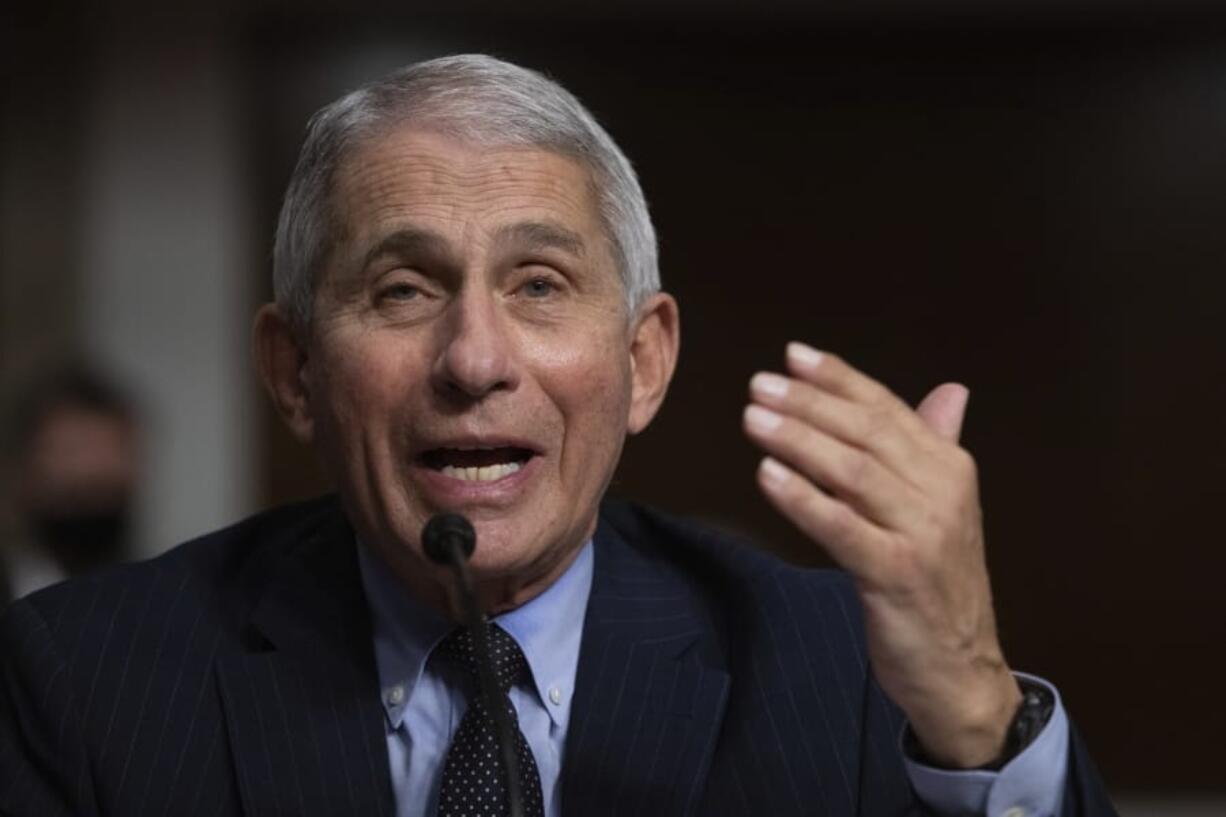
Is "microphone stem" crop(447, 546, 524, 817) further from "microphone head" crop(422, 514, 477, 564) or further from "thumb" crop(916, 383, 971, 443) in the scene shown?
"thumb" crop(916, 383, 971, 443)

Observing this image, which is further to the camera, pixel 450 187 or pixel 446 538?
pixel 450 187

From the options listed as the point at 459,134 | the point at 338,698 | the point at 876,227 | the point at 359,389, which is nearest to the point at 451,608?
the point at 338,698

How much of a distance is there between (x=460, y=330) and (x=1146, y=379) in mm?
4016

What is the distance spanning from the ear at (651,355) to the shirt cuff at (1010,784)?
60 centimetres

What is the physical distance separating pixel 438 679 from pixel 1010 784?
613 mm

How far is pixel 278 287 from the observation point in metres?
2.07

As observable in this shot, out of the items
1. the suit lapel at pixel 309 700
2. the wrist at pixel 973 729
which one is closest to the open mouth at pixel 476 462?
the suit lapel at pixel 309 700

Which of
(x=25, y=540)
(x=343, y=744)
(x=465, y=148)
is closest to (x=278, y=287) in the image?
(x=465, y=148)

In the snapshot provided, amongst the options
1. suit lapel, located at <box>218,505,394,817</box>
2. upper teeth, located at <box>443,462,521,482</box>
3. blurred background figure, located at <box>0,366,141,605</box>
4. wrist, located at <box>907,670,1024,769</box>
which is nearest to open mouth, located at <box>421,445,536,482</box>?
upper teeth, located at <box>443,462,521,482</box>

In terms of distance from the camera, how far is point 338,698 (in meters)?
1.93

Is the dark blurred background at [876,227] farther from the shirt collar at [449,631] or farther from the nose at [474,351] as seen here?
the nose at [474,351]

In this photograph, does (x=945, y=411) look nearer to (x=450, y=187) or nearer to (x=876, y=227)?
(x=450, y=187)

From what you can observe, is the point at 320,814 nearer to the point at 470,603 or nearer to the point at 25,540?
the point at 470,603

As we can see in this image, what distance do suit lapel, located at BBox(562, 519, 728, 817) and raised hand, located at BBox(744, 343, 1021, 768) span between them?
365 mm
